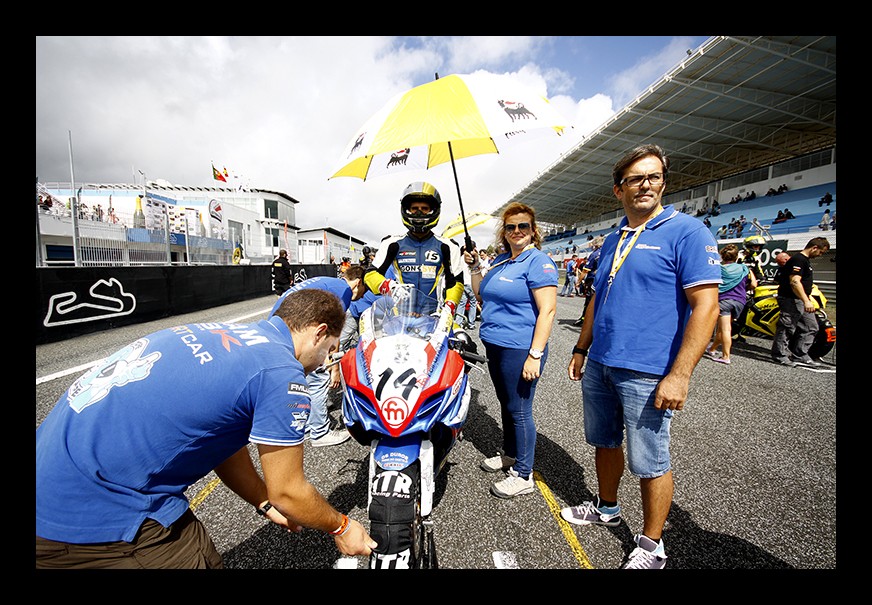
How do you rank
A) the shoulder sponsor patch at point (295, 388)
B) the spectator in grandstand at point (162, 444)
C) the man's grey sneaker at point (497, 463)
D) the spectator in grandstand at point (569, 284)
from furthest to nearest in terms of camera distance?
1. the spectator in grandstand at point (569, 284)
2. the man's grey sneaker at point (497, 463)
3. the shoulder sponsor patch at point (295, 388)
4. the spectator in grandstand at point (162, 444)

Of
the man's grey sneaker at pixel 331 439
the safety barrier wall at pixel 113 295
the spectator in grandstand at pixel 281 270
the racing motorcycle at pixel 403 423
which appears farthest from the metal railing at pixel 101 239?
the racing motorcycle at pixel 403 423

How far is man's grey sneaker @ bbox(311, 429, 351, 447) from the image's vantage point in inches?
119

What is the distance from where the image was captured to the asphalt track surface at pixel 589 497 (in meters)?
1.86

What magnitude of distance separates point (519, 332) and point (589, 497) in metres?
1.22

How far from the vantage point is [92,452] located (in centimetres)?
104

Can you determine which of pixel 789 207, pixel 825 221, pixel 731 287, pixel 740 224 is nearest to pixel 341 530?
pixel 731 287

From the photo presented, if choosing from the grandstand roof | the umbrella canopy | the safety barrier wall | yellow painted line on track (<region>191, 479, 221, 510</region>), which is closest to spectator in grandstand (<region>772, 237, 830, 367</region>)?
the umbrella canopy

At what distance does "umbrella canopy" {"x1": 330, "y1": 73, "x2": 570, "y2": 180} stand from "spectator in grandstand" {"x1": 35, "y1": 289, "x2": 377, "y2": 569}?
5.81ft

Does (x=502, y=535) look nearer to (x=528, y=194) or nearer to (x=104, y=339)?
(x=104, y=339)

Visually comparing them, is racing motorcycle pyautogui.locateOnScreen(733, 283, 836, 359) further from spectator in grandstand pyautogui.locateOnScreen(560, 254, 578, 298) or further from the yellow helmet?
spectator in grandstand pyautogui.locateOnScreen(560, 254, 578, 298)

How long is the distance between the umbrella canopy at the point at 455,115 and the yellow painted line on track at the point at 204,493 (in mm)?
2542

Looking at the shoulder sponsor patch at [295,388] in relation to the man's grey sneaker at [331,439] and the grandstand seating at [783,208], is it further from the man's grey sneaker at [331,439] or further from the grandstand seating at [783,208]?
the grandstand seating at [783,208]

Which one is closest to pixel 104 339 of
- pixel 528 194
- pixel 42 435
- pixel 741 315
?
pixel 42 435
